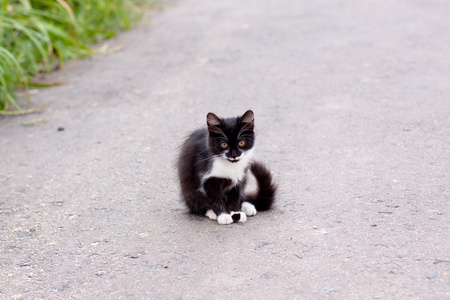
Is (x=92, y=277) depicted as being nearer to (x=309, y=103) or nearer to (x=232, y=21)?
(x=309, y=103)

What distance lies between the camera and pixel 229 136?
→ 13.6ft

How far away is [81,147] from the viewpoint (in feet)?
20.2

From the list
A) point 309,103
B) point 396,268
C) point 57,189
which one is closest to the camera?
point 396,268

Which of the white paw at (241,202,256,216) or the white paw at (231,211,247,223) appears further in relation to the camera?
the white paw at (241,202,256,216)

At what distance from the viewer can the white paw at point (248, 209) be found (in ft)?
14.5

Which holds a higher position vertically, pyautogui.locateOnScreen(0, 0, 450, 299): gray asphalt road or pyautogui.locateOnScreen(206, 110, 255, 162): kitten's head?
pyautogui.locateOnScreen(206, 110, 255, 162): kitten's head

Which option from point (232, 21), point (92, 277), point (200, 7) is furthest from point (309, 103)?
point (200, 7)

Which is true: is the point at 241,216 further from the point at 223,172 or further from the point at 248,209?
the point at 223,172

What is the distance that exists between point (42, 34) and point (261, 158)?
445 cm

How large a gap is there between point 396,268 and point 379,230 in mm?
525

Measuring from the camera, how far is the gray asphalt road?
11.6 feet

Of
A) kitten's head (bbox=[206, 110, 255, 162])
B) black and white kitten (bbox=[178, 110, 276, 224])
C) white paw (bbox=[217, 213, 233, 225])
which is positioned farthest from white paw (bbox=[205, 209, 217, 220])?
kitten's head (bbox=[206, 110, 255, 162])

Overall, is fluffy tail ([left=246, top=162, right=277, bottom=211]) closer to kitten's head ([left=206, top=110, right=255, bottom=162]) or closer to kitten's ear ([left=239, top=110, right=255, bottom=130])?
kitten's head ([left=206, top=110, right=255, bottom=162])

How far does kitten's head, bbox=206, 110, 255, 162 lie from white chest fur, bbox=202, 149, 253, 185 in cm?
7
